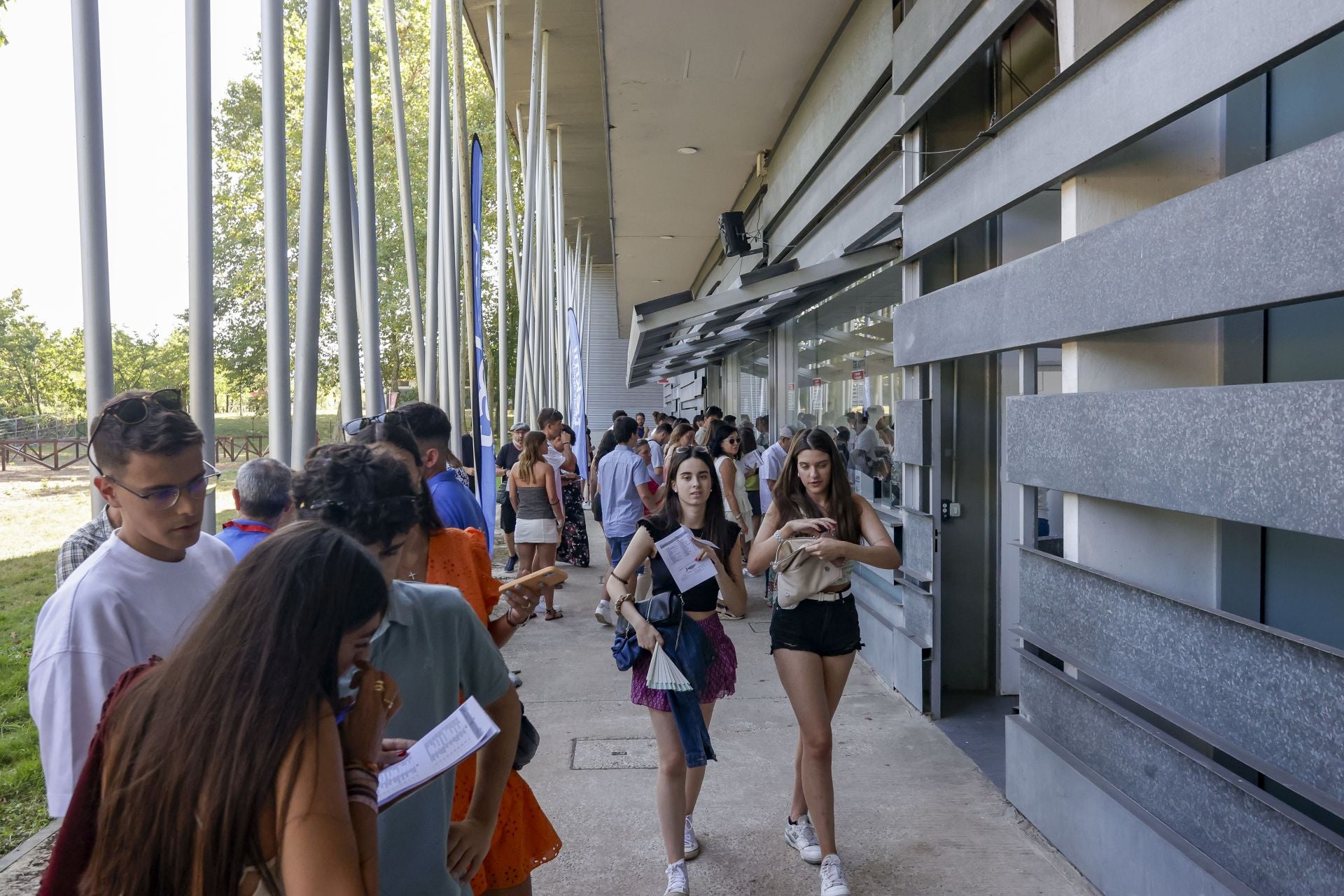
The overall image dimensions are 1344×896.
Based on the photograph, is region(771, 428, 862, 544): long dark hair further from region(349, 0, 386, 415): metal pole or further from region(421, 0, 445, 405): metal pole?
region(421, 0, 445, 405): metal pole

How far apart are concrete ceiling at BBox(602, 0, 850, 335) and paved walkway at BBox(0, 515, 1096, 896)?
18.1ft

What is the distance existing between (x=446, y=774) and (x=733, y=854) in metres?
2.82

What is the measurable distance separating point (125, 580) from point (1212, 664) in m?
3.14

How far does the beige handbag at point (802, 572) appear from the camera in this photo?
14.8ft

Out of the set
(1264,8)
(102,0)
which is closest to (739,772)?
(1264,8)

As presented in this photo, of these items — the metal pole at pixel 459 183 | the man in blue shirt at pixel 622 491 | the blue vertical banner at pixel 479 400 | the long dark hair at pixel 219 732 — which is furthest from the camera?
the metal pole at pixel 459 183

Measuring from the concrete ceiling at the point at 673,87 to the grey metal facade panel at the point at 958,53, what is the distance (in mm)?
2468

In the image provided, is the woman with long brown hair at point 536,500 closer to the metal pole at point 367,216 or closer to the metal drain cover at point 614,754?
the metal pole at point 367,216

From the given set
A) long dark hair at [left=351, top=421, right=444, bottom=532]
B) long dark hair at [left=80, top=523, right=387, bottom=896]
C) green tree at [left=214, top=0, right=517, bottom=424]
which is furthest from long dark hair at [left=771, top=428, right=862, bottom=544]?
green tree at [left=214, top=0, right=517, bottom=424]

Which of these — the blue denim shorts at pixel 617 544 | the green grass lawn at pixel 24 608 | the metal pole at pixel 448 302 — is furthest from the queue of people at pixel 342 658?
the metal pole at pixel 448 302

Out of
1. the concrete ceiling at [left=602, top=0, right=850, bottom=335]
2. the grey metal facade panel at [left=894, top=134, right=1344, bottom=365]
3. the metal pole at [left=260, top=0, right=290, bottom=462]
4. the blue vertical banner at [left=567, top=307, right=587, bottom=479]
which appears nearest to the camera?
the grey metal facade panel at [left=894, top=134, right=1344, bottom=365]

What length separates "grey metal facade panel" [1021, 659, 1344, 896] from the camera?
2.93 m

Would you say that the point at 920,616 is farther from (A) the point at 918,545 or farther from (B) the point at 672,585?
(B) the point at 672,585

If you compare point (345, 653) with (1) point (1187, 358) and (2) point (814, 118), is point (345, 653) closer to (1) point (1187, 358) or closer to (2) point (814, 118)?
(1) point (1187, 358)
